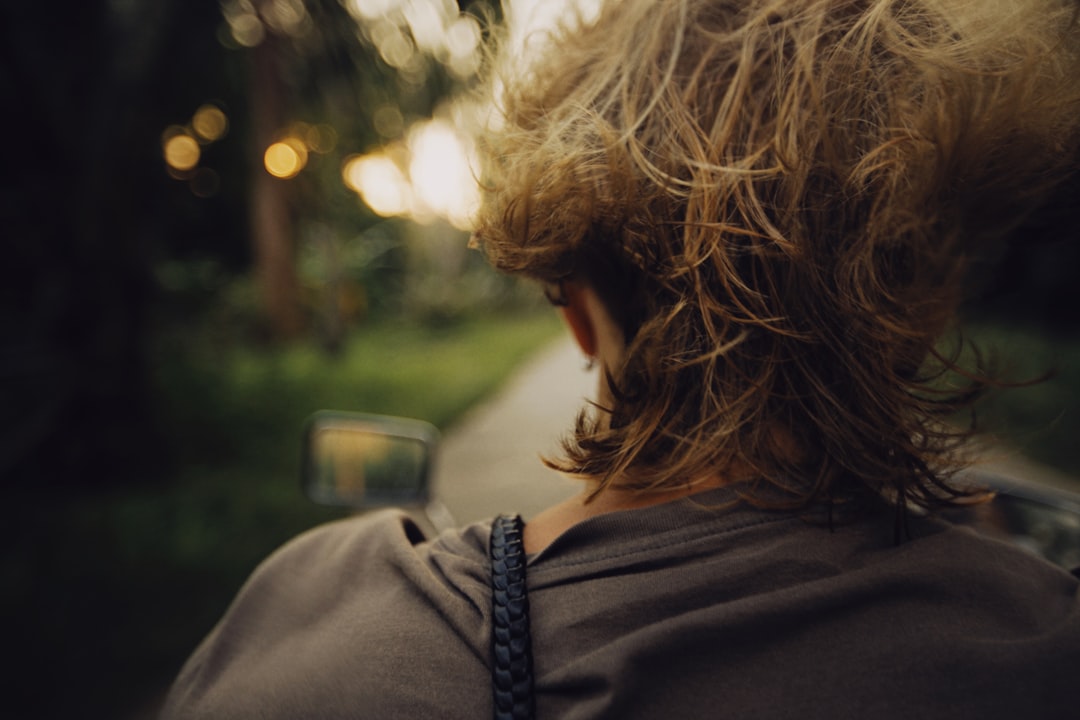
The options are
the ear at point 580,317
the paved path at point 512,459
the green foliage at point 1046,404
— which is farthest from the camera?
the green foliage at point 1046,404

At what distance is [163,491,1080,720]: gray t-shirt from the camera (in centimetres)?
79

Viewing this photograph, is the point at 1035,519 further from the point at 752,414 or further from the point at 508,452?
the point at 508,452

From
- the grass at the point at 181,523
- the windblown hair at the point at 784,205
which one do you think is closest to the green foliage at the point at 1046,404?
the grass at the point at 181,523

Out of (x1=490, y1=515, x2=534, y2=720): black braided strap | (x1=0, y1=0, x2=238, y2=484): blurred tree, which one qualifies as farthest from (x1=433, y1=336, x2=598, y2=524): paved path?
(x1=0, y1=0, x2=238, y2=484): blurred tree

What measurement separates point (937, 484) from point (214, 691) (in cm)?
115

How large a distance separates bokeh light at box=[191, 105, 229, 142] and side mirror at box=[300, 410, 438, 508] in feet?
38.4

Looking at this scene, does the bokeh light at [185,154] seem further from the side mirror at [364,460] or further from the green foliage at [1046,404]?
the green foliage at [1046,404]

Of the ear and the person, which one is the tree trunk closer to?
the ear

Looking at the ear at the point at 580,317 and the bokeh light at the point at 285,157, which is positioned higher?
the bokeh light at the point at 285,157

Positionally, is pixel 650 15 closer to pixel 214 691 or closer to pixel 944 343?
pixel 944 343

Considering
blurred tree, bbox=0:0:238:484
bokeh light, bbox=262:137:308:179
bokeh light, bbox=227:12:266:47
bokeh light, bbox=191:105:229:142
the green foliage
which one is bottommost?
the green foliage

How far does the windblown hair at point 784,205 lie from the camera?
0.93 metres

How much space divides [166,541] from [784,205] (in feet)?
16.3

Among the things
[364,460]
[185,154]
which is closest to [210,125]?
[185,154]
